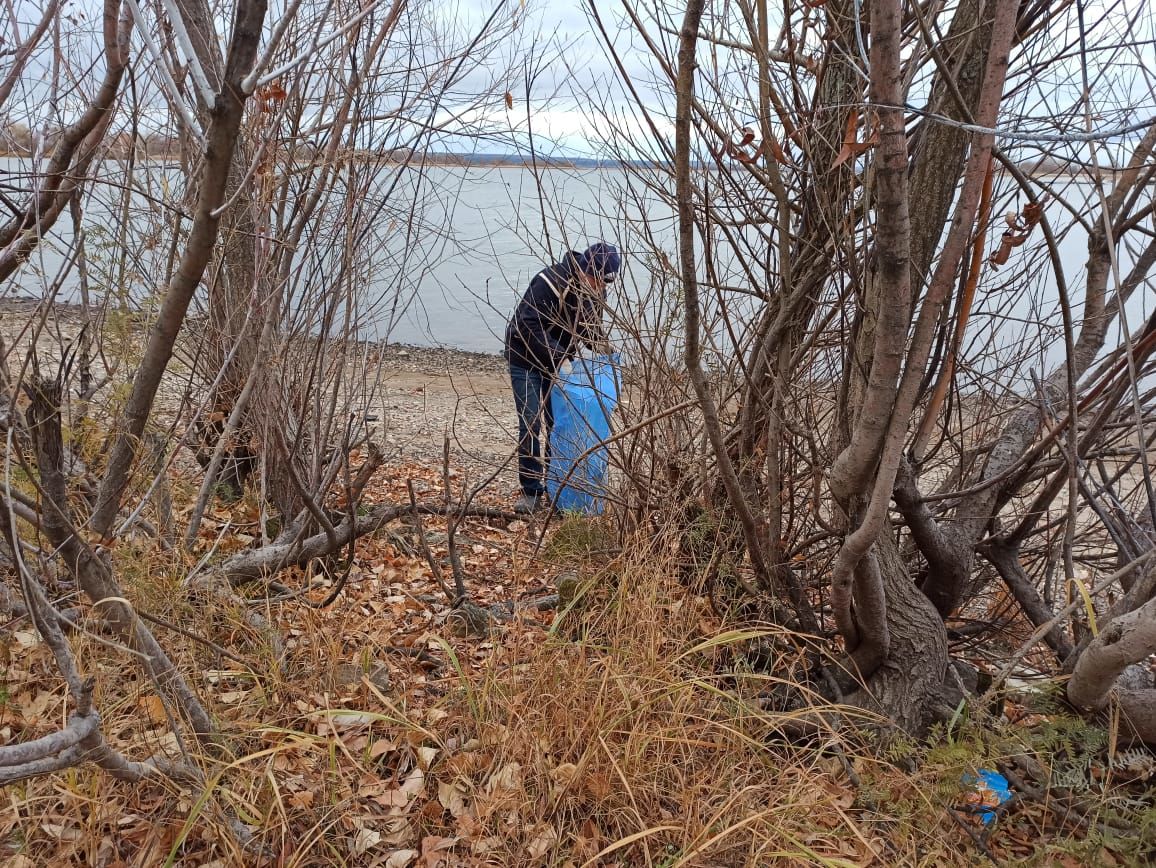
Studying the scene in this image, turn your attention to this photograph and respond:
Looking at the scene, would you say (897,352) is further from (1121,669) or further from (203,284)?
(203,284)

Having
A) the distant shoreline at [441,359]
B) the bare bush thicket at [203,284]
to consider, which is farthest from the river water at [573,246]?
the distant shoreline at [441,359]

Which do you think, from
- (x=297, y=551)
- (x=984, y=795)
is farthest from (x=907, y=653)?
(x=297, y=551)

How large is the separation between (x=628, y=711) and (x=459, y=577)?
3.78 feet

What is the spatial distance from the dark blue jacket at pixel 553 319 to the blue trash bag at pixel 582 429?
146mm

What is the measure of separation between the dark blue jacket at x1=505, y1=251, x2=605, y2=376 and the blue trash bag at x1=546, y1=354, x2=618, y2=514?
146 mm

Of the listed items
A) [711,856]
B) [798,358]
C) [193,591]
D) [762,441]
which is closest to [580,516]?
[762,441]

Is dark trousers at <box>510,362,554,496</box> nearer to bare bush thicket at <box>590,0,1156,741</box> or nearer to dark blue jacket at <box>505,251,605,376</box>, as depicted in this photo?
dark blue jacket at <box>505,251,605,376</box>

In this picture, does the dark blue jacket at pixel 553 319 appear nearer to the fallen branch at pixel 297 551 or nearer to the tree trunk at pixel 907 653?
the fallen branch at pixel 297 551

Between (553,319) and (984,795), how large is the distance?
275 centimetres

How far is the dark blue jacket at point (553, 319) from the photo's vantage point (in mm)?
4113

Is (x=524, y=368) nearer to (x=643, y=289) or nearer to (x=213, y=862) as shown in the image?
(x=643, y=289)

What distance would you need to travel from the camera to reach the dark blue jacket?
13.5 ft

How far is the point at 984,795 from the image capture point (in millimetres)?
2254

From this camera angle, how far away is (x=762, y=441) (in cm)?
323
